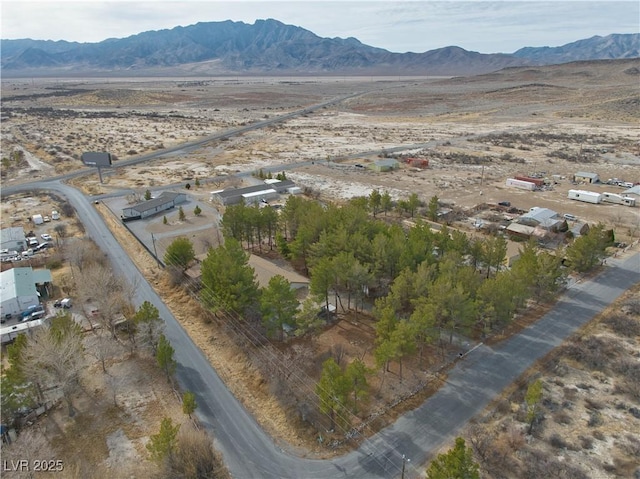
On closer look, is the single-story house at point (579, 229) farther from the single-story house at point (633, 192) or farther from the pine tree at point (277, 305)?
the pine tree at point (277, 305)

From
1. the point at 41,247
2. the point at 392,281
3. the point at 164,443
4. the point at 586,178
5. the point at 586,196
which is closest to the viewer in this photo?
the point at 164,443

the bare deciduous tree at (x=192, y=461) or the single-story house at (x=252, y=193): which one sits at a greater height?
the bare deciduous tree at (x=192, y=461)

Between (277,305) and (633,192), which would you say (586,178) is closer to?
(633,192)

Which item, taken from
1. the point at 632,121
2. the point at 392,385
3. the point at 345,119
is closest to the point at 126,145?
the point at 345,119

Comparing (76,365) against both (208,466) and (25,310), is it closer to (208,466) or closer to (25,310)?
(208,466)

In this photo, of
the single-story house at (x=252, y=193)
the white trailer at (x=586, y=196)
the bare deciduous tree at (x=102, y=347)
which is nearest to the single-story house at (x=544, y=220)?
the white trailer at (x=586, y=196)

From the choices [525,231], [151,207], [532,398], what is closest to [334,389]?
[532,398]
